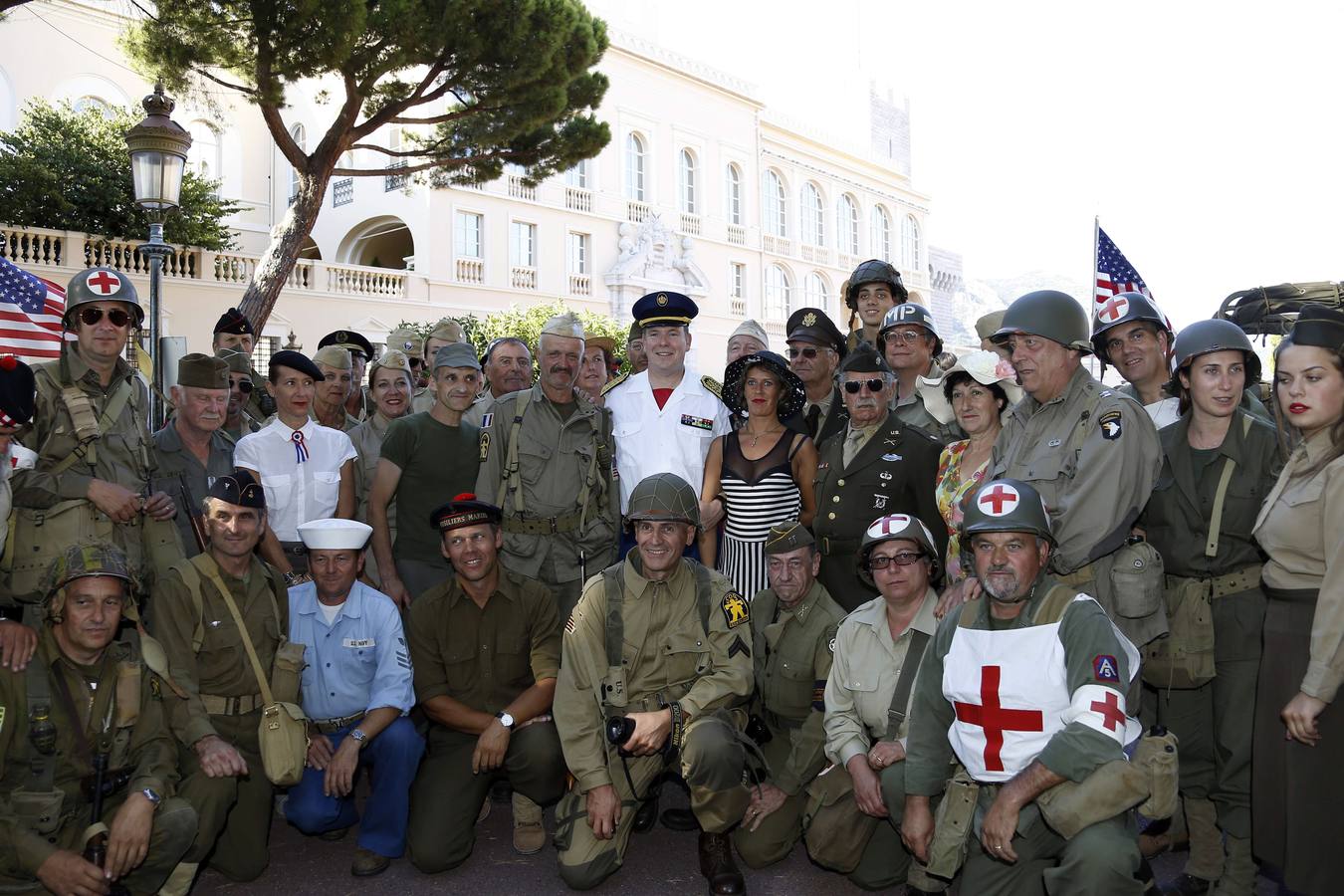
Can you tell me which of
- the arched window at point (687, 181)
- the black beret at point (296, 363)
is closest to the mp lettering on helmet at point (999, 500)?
the black beret at point (296, 363)

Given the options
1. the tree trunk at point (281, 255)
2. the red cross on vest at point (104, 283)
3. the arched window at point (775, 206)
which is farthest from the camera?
the arched window at point (775, 206)

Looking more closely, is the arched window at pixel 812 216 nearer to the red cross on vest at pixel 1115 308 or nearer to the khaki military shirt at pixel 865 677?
the red cross on vest at pixel 1115 308

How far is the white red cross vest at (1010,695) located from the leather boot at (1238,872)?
97cm

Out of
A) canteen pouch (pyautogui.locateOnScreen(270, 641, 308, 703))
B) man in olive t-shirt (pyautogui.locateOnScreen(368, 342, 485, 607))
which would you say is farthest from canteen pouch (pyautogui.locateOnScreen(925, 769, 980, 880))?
man in olive t-shirt (pyautogui.locateOnScreen(368, 342, 485, 607))

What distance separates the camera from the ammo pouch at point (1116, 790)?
3.64 meters

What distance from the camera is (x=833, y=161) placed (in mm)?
48844

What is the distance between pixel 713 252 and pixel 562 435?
36560mm

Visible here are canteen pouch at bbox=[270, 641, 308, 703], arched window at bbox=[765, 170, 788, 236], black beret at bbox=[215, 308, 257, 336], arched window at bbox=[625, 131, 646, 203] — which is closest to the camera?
canteen pouch at bbox=[270, 641, 308, 703]

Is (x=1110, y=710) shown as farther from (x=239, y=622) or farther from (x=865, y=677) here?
(x=239, y=622)

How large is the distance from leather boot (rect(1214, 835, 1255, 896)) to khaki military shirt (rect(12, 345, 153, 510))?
553 centimetres

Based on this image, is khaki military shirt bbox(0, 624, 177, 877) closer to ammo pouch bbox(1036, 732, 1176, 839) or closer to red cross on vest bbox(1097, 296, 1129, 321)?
ammo pouch bbox(1036, 732, 1176, 839)

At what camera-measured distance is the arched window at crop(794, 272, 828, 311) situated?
153ft

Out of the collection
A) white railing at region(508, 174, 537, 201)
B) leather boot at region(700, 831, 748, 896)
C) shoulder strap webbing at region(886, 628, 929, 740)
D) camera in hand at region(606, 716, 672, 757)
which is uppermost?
white railing at region(508, 174, 537, 201)

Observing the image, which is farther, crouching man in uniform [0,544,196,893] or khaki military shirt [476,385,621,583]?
khaki military shirt [476,385,621,583]
